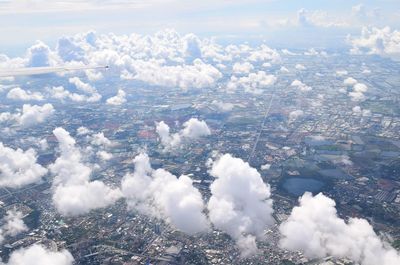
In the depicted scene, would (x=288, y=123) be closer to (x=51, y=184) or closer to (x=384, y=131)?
(x=384, y=131)

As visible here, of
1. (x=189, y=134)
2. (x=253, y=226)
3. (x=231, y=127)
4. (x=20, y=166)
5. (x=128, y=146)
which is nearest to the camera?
(x=253, y=226)

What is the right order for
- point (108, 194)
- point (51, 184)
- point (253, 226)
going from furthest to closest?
point (51, 184) → point (108, 194) → point (253, 226)

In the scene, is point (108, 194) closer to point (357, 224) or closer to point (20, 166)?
point (20, 166)

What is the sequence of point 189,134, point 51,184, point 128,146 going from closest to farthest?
point 51,184 → point 128,146 → point 189,134

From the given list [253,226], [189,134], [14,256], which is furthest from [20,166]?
[253,226]

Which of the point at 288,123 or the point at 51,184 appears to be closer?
the point at 51,184

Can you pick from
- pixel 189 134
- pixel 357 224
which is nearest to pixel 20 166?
pixel 189 134
